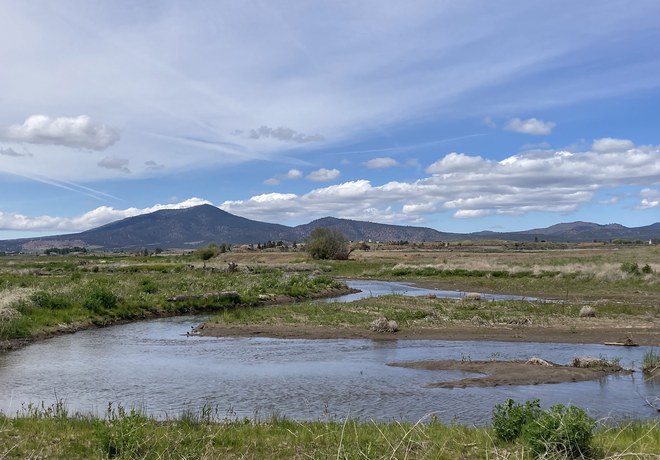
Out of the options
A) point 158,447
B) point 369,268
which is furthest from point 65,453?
point 369,268

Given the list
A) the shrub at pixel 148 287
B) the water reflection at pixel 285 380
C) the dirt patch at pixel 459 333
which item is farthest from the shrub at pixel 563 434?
the shrub at pixel 148 287

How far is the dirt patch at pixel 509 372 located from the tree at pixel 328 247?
93634 mm

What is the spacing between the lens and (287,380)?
18.8 metres

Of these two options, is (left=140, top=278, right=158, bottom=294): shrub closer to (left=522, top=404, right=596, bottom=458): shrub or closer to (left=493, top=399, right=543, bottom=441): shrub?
(left=493, top=399, right=543, bottom=441): shrub

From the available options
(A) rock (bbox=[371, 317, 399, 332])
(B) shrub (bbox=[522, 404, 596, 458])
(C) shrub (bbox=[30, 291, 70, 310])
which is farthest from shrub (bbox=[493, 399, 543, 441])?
(C) shrub (bbox=[30, 291, 70, 310])

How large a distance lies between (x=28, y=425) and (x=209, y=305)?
2936cm

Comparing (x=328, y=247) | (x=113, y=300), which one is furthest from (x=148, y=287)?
(x=328, y=247)

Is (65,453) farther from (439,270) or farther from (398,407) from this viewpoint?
(439,270)

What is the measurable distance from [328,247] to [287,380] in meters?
96.3

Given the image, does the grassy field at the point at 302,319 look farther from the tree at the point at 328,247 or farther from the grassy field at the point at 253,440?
the tree at the point at 328,247

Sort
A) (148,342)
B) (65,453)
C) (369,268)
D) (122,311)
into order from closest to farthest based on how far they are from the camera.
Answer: (65,453) → (148,342) → (122,311) → (369,268)

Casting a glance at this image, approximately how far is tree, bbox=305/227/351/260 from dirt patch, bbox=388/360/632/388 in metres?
93.6

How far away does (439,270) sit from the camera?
79.0 meters

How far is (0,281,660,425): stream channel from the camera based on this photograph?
15.2 meters
